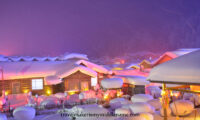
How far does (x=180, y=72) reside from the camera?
506 centimetres

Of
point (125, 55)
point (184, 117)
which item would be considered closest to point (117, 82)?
point (184, 117)

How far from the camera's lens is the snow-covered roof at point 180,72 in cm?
475

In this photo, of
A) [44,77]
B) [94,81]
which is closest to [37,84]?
[44,77]

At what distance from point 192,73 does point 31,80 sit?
17.5 metres

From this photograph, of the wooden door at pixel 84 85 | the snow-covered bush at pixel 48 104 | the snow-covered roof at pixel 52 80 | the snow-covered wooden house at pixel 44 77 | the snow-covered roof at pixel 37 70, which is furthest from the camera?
the wooden door at pixel 84 85

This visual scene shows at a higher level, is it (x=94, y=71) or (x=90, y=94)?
(x=94, y=71)

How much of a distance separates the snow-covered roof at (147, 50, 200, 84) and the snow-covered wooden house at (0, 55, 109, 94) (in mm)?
13823

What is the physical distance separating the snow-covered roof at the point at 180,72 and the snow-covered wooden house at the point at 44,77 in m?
13.8

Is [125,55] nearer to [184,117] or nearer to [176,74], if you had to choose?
Answer: [184,117]

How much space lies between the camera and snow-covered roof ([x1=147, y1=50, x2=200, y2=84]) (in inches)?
187

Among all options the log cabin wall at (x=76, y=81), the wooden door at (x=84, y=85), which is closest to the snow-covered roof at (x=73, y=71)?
the log cabin wall at (x=76, y=81)

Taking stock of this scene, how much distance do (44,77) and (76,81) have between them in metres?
3.45

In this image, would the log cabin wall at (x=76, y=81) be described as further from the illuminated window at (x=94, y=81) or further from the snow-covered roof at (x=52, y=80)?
the snow-covered roof at (x=52, y=80)

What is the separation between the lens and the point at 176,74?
5109 mm
